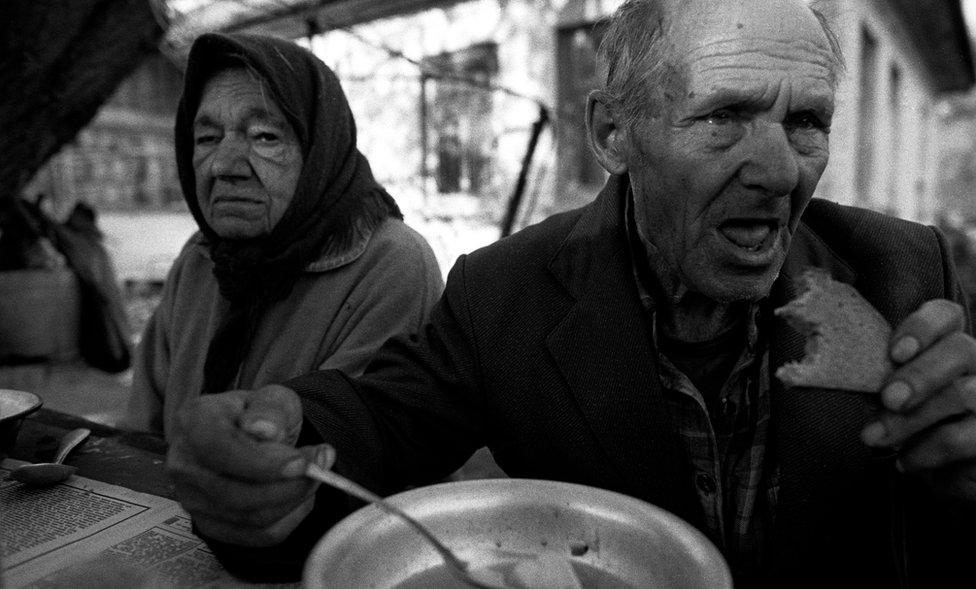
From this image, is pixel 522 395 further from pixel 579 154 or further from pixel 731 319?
pixel 579 154

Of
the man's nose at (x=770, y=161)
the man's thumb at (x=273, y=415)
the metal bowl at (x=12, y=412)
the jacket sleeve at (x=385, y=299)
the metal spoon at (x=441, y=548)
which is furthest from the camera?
the jacket sleeve at (x=385, y=299)

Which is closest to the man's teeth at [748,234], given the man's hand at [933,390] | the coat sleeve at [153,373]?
the man's hand at [933,390]

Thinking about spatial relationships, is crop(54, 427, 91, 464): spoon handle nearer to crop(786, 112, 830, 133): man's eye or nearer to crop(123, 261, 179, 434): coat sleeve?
crop(123, 261, 179, 434): coat sleeve

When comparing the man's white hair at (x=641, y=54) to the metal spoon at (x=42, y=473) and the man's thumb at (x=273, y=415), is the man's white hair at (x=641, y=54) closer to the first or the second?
the man's thumb at (x=273, y=415)

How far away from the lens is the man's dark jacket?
137 cm

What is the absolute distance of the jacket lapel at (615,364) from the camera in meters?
1.44

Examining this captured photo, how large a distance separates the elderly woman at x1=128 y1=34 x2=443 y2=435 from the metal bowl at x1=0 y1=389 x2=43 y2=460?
1.86 ft

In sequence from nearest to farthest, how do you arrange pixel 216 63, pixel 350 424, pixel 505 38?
1. pixel 350 424
2. pixel 216 63
3. pixel 505 38

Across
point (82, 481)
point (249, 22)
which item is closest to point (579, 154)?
point (249, 22)

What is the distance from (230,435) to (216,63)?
1467mm

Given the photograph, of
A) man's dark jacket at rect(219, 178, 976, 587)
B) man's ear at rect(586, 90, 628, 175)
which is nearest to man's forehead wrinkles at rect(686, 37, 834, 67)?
man's ear at rect(586, 90, 628, 175)

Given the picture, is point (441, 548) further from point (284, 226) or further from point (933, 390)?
point (284, 226)

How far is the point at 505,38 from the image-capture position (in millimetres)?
6312

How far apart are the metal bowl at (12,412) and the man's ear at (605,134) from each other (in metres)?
1.37
